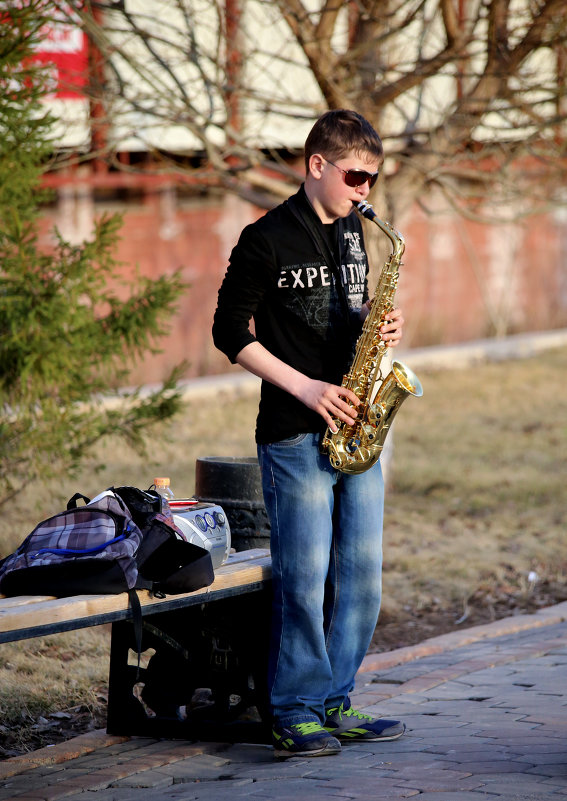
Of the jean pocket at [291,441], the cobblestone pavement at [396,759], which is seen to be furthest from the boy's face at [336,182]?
the cobblestone pavement at [396,759]

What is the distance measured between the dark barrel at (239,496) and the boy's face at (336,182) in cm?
116

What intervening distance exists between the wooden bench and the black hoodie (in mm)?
609

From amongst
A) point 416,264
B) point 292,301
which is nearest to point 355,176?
point 292,301

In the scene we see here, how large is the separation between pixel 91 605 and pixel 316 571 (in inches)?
34.2

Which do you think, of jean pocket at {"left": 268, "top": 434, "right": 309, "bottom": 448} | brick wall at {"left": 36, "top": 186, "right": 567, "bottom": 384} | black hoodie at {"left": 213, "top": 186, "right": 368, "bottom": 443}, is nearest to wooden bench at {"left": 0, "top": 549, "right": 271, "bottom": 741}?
jean pocket at {"left": 268, "top": 434, "right": 309, "bottom": 448}

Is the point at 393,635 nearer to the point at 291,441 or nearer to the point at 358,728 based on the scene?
the point at 358,728

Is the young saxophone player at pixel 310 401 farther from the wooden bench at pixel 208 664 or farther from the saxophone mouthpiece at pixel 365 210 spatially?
the wooden bench at pixel 208 664

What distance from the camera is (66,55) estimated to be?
9938mm

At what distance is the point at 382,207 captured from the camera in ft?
26.7

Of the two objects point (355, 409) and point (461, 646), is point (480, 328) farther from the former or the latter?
point (355, 409)

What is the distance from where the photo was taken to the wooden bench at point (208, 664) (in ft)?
13.3

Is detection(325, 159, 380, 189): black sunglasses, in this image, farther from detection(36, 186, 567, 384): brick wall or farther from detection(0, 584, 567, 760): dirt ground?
detection(36, 186, 567, 384): brick wall

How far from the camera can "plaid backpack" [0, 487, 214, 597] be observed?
132 inches

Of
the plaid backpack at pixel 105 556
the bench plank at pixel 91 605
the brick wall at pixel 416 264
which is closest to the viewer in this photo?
the bench plank at pixel 91 605
